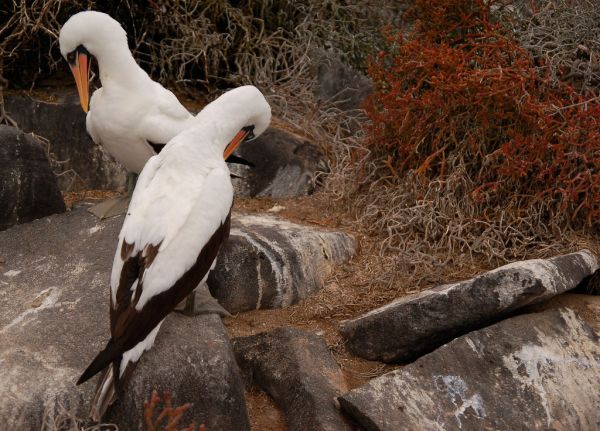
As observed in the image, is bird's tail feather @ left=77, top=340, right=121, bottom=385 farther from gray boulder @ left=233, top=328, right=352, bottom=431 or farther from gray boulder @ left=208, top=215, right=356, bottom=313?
gray boulder @ left=208, top=215, right=356, bottom=313

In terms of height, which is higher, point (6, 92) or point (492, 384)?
point (492, 384)

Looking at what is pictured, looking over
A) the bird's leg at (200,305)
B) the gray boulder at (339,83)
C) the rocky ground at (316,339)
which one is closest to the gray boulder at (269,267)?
the rocky ground at (316,339)

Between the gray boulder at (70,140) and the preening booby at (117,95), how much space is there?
1027mm

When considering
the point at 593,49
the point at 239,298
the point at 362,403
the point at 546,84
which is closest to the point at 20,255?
the point at 239,298

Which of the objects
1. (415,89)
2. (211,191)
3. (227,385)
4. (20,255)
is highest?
(415,89)

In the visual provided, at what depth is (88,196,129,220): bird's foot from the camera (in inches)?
177

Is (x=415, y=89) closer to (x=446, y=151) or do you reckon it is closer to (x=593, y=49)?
(x=446, y=151)

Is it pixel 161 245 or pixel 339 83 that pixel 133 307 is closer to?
pixel 161 245

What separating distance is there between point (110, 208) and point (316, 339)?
1431mm

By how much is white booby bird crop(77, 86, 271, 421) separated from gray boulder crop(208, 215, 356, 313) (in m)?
0.67

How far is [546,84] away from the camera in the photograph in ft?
15.1

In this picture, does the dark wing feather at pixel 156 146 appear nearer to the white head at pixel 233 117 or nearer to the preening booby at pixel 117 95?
the preening booby at pixel 117 95

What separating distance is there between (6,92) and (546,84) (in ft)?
11.6

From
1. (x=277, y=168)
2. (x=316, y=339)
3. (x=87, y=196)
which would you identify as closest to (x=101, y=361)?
(x=316, y=339)
